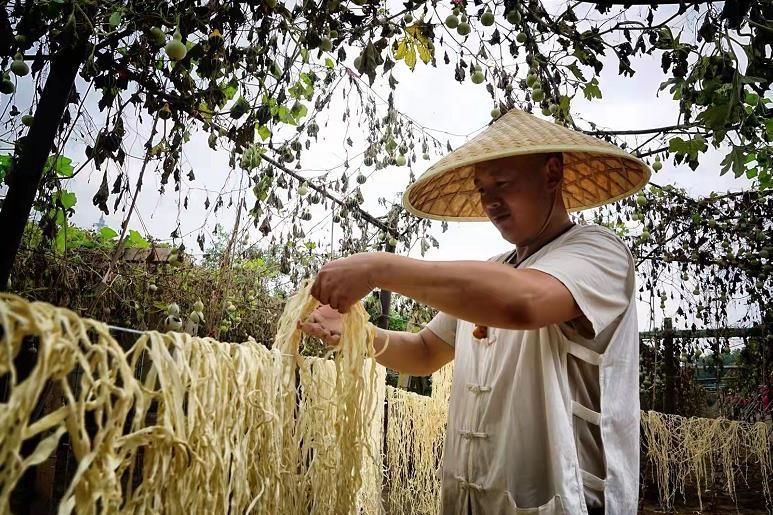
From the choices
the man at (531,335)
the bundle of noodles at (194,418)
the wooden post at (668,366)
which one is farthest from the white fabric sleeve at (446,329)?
the wooden post at (668,366)

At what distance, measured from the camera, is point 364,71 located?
175 cm

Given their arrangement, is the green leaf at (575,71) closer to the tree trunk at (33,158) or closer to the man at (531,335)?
the man at (531,335)

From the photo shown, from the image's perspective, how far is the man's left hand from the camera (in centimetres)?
112

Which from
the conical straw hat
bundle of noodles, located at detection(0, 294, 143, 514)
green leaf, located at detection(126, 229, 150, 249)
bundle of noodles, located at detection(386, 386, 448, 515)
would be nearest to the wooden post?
bundle of noodles, located at detection(386, 386, 448, 515)

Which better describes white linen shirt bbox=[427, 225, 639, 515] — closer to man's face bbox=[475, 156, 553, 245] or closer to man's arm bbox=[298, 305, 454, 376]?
man's face bbox=[475, 156, 553, 245]

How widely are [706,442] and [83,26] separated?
6.15 m

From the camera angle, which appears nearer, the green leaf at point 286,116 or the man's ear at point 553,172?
the man's ear at point 553,172

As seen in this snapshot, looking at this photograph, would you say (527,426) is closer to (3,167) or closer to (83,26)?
(83,26)

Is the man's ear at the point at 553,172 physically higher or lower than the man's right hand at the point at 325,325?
higher

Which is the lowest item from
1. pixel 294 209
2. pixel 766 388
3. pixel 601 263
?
pixel 601 263

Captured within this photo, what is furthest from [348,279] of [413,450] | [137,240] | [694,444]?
[694,444]

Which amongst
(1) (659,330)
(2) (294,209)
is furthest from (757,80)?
(1) (659,330)

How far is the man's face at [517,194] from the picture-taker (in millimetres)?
1406

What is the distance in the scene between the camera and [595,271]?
4.07 ft
